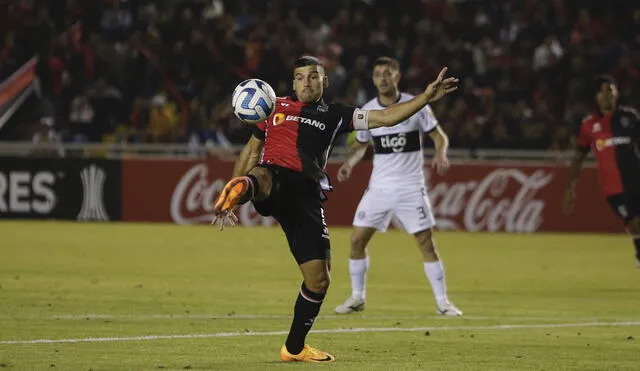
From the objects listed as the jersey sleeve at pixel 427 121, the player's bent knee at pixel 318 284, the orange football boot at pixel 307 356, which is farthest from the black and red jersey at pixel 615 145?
the orange football boot at pixel 307 356

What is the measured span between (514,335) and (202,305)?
3.51 meters

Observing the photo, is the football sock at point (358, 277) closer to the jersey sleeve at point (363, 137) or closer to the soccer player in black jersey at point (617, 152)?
the jersey sleeve at point (363, 137)

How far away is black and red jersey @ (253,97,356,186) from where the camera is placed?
31.2ft

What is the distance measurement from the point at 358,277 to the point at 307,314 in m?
4.28

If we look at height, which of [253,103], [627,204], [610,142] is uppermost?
[253,103]

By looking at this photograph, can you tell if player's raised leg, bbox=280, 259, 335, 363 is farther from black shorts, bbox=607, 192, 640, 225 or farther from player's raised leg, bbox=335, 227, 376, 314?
black shorts, bbox=607, 192, 640, 225

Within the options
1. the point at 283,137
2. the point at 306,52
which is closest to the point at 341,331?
the point at 283,137

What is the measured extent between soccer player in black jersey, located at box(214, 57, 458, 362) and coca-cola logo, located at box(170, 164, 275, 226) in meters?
15.7

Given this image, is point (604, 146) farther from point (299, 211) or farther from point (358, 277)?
point (299, 211)

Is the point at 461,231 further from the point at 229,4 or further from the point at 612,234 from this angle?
the point at 229,4

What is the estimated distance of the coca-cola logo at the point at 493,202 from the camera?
24.9 m

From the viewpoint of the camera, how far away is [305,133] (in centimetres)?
959

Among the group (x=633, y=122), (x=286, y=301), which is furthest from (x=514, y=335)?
(x=633, y=122)

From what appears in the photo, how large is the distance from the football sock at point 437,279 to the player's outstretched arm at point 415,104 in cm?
422
